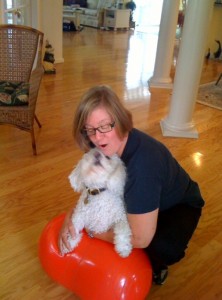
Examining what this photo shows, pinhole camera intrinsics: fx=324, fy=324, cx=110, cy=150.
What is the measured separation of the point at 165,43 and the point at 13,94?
2440mm

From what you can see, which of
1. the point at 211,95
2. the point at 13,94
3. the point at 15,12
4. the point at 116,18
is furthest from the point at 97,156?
the point at 116,18

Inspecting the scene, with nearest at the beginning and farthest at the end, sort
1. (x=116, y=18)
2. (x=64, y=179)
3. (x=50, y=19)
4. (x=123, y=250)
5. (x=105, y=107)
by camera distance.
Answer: (x=105, y=107) → (x=123, y=250) → (x=64, y=179) → (x=50, y=19) → (x=116, y=18)

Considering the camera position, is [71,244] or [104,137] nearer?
[104,137]

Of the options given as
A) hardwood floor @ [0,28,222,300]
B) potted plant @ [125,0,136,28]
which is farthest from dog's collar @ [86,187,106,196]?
potted plant @ [125,0,136,28]

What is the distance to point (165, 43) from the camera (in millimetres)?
4078

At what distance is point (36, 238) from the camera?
5.45 ft

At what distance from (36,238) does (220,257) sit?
93 centimetres

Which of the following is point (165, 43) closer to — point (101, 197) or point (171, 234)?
point (171, 234)

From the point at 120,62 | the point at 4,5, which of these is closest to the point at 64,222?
the point at 4,5

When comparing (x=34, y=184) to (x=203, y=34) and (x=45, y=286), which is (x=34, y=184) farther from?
(x=203, y=34)

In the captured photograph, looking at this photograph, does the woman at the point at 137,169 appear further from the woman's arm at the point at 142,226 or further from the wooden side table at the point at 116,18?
the wooden side table at the point at 116,18

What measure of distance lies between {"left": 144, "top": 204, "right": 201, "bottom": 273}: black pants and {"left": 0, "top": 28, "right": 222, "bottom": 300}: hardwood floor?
236mm

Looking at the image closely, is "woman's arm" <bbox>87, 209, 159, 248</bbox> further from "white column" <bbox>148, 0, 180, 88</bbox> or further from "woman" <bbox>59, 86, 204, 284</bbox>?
"white column" <bbox>148, 0, 180, 88</bbox>

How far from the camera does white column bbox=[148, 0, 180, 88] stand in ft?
12.8
